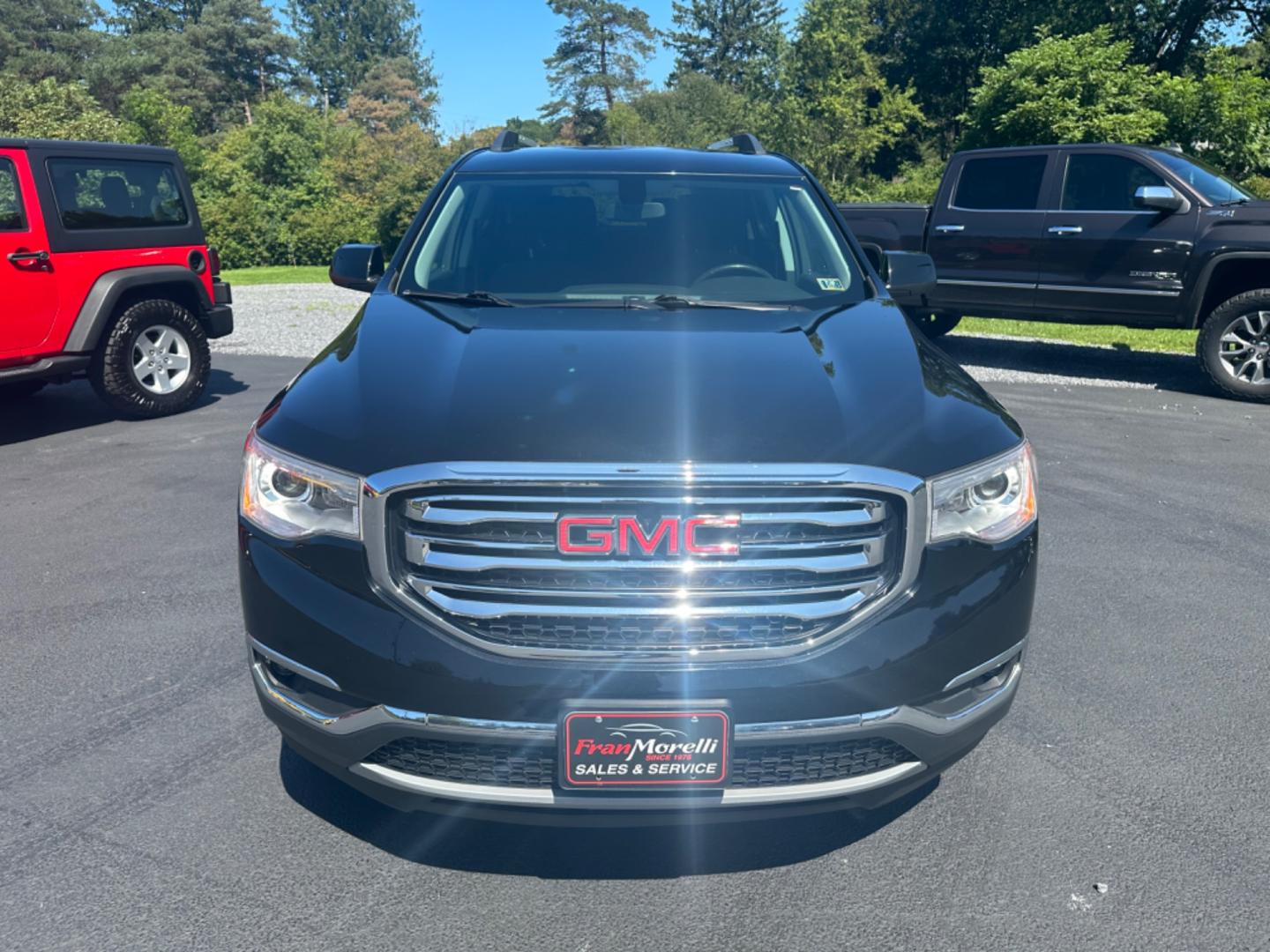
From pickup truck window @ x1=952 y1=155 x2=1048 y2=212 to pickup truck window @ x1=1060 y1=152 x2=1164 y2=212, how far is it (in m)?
0.29

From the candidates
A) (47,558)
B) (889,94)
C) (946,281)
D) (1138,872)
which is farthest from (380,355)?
(889,94)

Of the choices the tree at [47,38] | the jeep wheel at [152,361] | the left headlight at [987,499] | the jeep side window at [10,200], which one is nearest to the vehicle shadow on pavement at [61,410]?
the jeep wheel at [152,361]

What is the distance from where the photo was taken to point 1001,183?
33.9 ft

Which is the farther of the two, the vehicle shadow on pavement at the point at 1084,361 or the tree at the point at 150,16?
the tree at the point at 150,16

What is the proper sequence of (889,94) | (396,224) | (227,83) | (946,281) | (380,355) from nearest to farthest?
(380,355) < (946,281) < (396,224) < (889,94) < (227,83)

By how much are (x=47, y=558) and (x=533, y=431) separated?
12.0 ft

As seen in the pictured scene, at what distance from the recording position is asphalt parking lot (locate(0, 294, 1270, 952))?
2385mm

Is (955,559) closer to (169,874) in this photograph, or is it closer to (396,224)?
(169,874)

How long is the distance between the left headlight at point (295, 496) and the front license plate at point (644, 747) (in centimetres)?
65

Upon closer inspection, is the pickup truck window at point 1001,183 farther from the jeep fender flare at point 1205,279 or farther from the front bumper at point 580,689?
the front bumper at point 580,689

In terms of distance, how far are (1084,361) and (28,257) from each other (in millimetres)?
9821

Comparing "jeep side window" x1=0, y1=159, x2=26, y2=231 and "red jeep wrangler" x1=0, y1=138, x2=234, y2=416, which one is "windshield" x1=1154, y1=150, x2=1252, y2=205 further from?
"jeep side window" x1=0, y1=159, x2=26, y2=231

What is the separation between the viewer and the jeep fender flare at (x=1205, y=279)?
862 centimetres

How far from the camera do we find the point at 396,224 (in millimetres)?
34250
